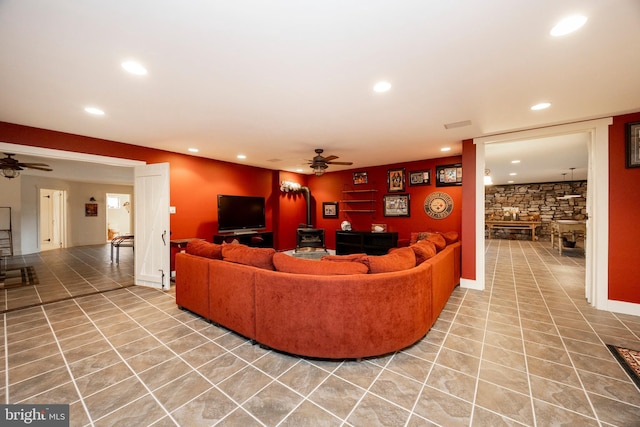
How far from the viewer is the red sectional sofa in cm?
208

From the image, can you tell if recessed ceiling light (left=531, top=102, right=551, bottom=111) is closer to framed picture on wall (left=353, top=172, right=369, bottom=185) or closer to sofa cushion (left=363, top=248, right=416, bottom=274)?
sofa cushion (left=363, top=248, right=416, bottom=274)

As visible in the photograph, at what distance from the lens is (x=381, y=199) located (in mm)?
6676

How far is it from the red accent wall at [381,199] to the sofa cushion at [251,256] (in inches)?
139

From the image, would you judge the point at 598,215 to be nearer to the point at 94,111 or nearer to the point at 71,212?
the point at 94,111

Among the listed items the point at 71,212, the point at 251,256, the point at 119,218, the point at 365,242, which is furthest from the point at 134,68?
the point at 119,218

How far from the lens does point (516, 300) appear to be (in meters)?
3.51

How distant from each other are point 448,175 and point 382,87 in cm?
396

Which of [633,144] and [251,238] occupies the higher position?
[633,144]

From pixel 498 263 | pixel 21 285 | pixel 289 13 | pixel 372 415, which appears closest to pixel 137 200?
pixel 21 285

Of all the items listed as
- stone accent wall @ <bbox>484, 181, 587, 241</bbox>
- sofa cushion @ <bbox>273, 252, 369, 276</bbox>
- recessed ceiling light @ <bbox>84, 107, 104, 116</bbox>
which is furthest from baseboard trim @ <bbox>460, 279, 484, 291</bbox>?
stone accent wall @ <bbox>484, 181, 587, 241</bbox>

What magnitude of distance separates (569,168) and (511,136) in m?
5.68

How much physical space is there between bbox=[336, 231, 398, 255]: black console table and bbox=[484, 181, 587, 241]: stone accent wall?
24.2 feet

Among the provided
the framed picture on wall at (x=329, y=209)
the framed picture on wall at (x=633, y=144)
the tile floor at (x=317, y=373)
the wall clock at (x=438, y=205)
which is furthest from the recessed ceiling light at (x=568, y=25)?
the framed picture on wall at (x=329, y=209)

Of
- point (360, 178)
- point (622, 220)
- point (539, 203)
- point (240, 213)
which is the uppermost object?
point (360, 178)
